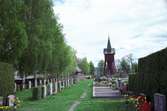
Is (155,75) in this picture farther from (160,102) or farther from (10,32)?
(10,32)

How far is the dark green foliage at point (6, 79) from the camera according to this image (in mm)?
31309

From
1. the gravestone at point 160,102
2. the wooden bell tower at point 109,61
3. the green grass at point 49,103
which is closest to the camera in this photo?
the gravestone at point 160,102

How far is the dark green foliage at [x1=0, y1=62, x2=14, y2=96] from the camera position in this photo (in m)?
31.3

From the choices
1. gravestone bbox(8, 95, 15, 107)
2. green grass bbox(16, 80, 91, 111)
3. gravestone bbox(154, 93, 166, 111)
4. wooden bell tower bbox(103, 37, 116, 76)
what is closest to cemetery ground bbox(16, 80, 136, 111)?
green grass bbox(16, 80, 91, 111)

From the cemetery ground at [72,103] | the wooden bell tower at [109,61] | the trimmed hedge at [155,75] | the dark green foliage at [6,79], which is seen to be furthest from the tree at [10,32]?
the wooden bell tower at [109,61]

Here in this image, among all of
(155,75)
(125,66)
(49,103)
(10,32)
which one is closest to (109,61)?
(125,66)

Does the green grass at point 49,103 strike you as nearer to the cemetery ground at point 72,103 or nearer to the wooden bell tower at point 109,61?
the cemetery ground at point 72,103

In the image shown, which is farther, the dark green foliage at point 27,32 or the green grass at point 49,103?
the dark green foliage at point 27,32

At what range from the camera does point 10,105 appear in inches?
960

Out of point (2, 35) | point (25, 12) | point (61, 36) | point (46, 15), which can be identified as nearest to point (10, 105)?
point (2, 35)

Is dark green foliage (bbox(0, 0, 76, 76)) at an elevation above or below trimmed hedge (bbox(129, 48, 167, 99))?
above

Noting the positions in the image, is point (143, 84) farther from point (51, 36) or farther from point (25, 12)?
point (51, 36)

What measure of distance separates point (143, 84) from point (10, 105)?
9.51m

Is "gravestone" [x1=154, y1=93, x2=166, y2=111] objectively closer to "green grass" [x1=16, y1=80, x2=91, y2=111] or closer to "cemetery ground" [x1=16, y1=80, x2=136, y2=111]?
"cemetery ground" [x1=16, y1=80, x2=136, y2=111]
